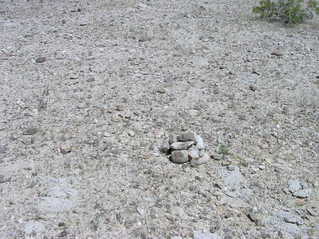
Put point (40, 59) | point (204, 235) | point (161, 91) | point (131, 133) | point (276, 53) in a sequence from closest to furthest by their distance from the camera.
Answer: point (204, 235) < point (131, 133) < point (161, 91) < point (40, 59) < point (276, 53)

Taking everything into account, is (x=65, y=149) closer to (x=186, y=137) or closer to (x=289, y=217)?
(x=186, y=137)

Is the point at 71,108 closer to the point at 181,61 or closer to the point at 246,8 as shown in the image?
the point at 181,61

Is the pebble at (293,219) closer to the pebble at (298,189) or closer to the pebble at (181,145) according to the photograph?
the pebble at (298,189)

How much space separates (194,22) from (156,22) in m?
0.58

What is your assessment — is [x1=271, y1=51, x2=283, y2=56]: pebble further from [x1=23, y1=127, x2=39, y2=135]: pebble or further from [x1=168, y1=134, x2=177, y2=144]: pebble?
[x1=23, y1=127, x2=39, y2=135]: pebble

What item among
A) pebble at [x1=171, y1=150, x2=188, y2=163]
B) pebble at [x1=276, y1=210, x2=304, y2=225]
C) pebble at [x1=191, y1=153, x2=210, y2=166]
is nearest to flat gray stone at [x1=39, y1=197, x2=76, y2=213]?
pebble at [x1=171, y1=150, x2=188, y2=163]

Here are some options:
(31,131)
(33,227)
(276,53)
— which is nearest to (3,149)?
(31,131)

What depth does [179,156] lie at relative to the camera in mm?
3609

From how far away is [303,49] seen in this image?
5.78m

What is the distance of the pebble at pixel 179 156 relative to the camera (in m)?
3.60

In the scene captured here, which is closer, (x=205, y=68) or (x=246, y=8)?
(x=205, y=68)

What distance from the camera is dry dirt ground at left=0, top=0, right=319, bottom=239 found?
10.2 ft

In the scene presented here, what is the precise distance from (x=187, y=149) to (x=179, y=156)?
A: 5.4 inches

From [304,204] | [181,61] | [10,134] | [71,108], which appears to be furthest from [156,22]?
[304,204]
